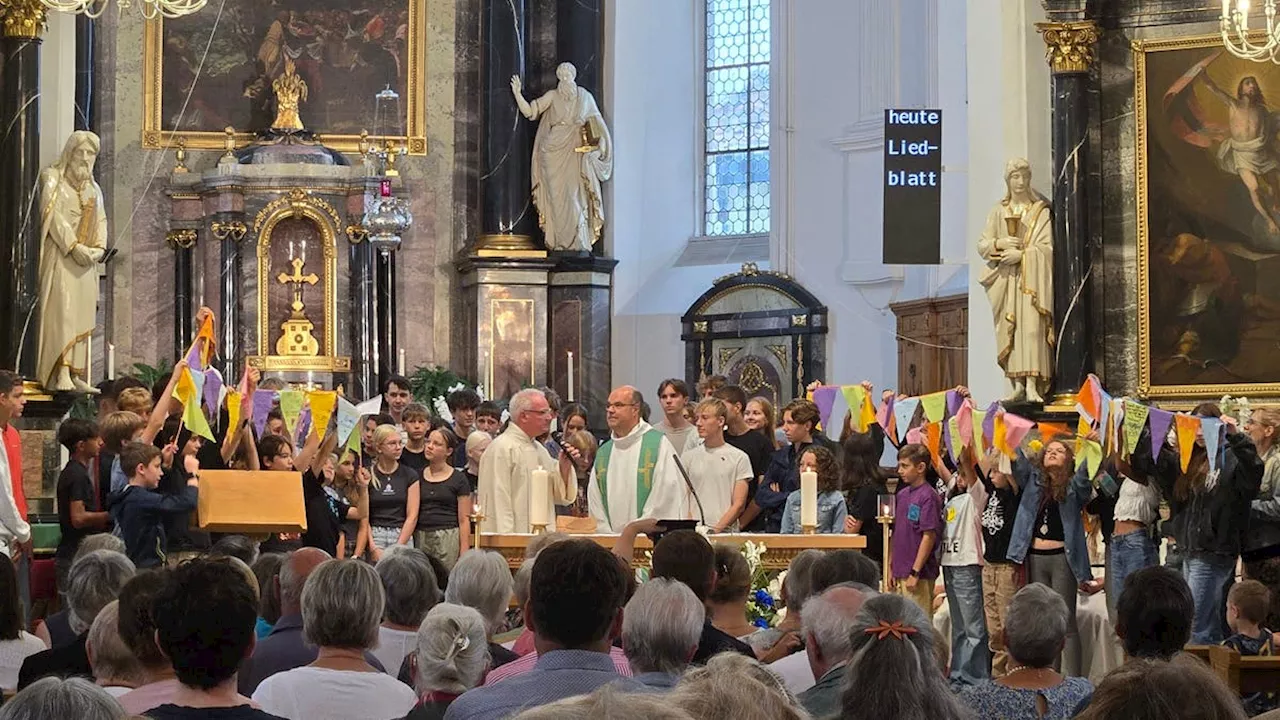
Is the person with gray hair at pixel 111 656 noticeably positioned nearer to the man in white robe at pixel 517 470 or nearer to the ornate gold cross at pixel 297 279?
A: the man in white robe at pixel 517 470

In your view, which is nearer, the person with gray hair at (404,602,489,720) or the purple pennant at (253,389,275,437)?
the person with gray hair at (404,602,489,720)

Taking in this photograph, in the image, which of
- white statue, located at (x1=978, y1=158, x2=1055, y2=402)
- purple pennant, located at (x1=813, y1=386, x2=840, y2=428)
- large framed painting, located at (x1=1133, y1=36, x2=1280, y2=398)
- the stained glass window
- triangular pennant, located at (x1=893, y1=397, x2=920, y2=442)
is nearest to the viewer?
triangular pennant, located at (x1=893, y1=397, x2=920, y2=442)

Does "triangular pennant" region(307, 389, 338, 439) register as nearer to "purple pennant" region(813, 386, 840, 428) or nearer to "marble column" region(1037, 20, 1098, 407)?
"purple pennant" region(813, 386, 840, 428)

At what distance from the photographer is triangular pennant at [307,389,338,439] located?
1246 centimetres

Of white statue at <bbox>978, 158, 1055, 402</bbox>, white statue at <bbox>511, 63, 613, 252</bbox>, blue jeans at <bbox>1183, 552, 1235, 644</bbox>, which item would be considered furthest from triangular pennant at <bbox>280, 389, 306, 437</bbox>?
white statue at <bbox>511, 63, 613, 252</bbox>

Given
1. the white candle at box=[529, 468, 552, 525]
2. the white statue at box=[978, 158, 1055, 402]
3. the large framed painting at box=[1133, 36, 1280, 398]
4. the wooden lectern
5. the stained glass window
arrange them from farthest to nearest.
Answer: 1. the stained glass window
2. the white statue at box=[978, 158, 1055, 402]
3. the large framed painting at box=[1133, 36, 1280, 398]
4. the white candle at box=[529, 468, 552, 525]
5. the wooden lectern

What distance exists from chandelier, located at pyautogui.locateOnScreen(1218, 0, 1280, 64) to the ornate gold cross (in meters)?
10.5

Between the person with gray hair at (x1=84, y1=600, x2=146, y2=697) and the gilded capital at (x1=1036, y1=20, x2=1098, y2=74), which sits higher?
the gilded capital at (x1=1036, y1=20, x2=1098, y2=74)

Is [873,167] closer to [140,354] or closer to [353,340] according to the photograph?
[353,340]

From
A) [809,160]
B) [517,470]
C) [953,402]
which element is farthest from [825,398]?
[809,160]

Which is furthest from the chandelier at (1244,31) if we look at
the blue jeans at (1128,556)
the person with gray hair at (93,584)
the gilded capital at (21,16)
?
the gilded capital at (21,16)

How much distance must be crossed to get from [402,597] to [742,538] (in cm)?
420

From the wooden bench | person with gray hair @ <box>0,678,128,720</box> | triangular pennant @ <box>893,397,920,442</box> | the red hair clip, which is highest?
triangular pennant @ <box>893,397,920,442</box>

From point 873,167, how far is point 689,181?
292 centimetres
